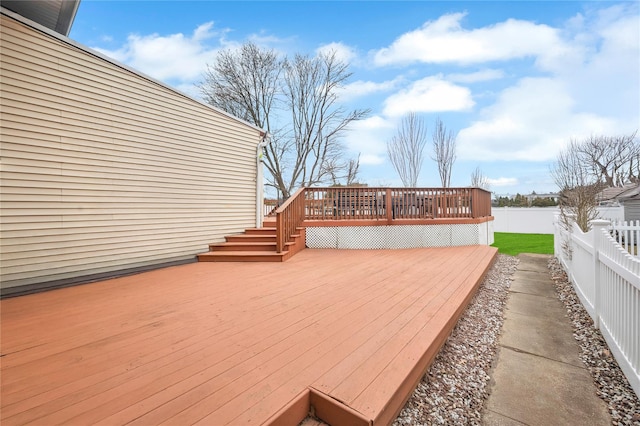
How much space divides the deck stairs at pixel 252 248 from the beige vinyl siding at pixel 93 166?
31cm

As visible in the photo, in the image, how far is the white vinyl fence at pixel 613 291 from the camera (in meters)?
2.02

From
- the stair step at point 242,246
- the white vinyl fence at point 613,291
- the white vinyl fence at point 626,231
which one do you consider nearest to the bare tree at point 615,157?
the white vinyl fence at point 626,231

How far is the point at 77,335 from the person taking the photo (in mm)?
2236

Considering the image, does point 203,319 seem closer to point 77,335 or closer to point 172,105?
point 77,335

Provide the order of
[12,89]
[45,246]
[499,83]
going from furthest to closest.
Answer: [499,83] → [45,246] → [12,89]

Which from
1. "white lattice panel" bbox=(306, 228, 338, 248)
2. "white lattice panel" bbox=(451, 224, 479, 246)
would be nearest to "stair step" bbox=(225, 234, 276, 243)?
"white lattice panel" bbox=(306, 228, 338, 248)

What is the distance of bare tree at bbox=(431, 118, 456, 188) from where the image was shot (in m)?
16.7

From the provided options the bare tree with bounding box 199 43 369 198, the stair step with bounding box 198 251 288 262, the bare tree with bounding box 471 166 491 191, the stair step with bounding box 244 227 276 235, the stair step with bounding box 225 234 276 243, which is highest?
the bare tree with bounding box 199 43 369 198

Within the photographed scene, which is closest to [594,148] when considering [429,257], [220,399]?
[429,257]

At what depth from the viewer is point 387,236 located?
6832 mm

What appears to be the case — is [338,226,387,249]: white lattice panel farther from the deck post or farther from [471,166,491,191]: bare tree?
[471,166,491,191]: bare tree

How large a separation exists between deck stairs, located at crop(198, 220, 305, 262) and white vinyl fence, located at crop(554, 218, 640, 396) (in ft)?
14.8

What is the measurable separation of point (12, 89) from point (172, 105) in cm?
211

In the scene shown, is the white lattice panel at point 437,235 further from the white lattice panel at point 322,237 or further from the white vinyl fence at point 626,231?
the white vinyl fence at point 626,231
